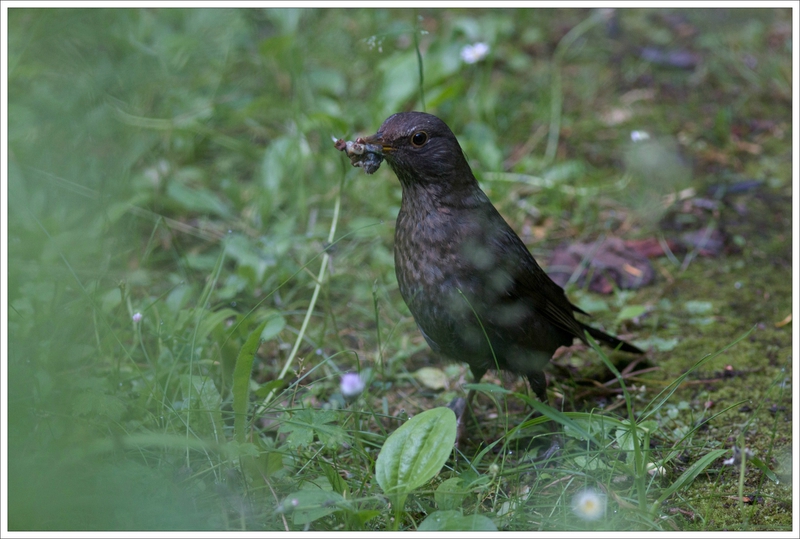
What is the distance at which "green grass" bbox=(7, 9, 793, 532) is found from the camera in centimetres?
282

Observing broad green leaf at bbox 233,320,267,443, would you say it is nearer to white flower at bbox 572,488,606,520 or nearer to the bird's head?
the bird's head

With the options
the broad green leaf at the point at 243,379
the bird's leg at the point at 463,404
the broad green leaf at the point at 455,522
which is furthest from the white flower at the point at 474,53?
the broad green leaf at the point at 455,522

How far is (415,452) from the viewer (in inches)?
107

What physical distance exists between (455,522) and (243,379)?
36.9 inches

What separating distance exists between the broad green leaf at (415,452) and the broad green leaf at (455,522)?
0.13m

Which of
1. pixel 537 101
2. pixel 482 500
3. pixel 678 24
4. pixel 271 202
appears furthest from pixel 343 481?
pixel 678 24

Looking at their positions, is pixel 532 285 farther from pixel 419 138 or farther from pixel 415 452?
pixel 415 452

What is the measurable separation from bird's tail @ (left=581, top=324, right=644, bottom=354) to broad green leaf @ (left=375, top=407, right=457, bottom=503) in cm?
133

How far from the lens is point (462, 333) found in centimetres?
321

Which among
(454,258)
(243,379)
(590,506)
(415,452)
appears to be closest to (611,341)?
(454,258)

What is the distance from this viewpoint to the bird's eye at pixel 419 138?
10.7 feet

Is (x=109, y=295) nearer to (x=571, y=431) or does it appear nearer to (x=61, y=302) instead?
(x=61, y=302)

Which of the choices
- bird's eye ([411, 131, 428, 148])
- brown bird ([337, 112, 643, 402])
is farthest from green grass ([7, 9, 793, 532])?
bird's eye ([411, 131, 428, 148])

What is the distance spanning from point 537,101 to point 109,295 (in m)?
3.83
